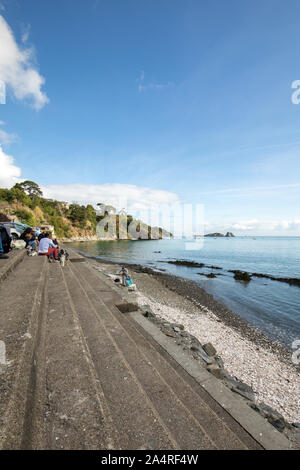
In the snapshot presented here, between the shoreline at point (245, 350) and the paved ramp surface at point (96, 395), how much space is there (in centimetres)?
342

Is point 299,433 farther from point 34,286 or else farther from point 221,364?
point 34,286

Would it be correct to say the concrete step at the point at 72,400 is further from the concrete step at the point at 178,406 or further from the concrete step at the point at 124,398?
the concrete step at the point at 178,406

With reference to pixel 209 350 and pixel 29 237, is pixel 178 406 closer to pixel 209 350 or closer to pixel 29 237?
pixel 209 350

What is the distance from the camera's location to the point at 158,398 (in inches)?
111

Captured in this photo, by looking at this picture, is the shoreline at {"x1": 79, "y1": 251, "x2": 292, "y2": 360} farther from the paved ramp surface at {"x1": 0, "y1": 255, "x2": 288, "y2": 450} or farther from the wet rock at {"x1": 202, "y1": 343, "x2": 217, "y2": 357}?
the paved ramp surface at {"x1": 0, "y1": 255, "x2": 288, "y2": 450}

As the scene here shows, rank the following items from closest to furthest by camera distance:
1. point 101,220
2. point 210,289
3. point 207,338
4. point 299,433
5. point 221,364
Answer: point 299,433 → point 221,364 → point 207,338 → point 210,289 → point 101,220

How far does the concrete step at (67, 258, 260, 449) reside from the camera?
2.27m

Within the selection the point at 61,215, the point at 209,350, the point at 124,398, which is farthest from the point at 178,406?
the point at 61,215

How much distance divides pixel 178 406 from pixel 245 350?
20.5 ft

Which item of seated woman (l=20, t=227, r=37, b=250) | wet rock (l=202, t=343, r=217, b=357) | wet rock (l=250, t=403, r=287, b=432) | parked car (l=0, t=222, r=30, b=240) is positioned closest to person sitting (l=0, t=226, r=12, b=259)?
seated woman (l=20, t=227, r=37, b=250)

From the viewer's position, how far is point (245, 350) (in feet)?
24.3

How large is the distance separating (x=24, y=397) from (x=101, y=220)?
5070 inches

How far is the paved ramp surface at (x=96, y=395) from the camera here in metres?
2.08
